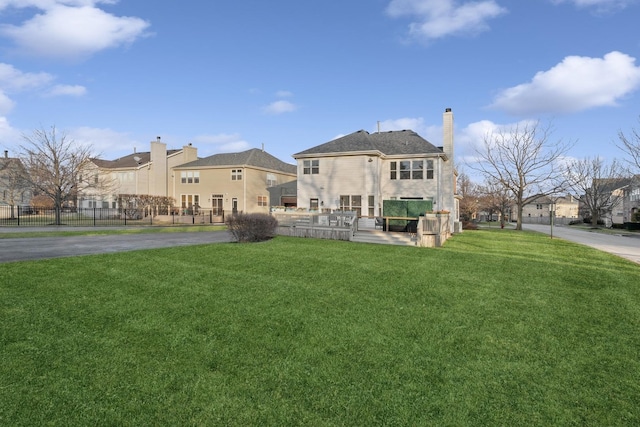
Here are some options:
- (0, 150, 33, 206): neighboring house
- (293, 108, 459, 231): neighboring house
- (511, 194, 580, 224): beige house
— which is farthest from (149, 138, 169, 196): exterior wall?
(511, 194, 580, 224): beige house

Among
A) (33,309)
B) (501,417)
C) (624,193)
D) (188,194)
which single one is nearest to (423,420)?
(501,417)

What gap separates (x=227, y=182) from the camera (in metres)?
39.5

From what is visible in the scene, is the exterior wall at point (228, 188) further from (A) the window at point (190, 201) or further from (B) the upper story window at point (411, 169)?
(B) the upper story window at point (411, 169)

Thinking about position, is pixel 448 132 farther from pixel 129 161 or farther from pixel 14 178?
pixel 14 178

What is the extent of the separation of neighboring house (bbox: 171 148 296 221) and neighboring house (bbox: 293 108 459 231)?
1209cm

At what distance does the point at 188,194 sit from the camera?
41.8 m

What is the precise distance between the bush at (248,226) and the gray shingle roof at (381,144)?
42.0 ft

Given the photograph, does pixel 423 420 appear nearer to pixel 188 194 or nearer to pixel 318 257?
pixel 318 257

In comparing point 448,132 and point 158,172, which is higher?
point 448,132

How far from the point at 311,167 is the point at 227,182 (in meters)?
16.0

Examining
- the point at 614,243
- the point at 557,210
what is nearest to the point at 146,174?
the point at 614,243

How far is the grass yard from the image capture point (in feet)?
10.8

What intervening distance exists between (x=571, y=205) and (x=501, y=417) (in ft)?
376

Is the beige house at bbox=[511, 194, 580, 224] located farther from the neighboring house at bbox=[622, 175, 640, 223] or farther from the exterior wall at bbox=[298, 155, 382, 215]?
the exterior wall at bbox=[298, 155, 382, 215]
